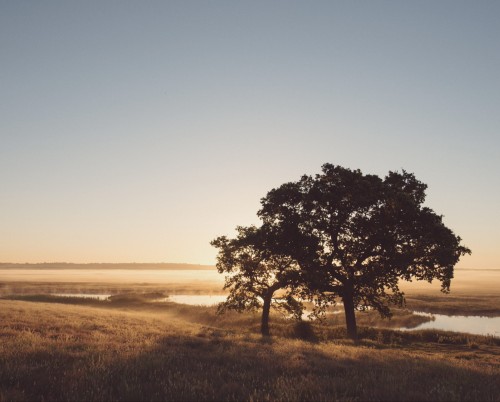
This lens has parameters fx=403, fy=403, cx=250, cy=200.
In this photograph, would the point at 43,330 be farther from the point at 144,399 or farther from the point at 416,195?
the point at 416,195

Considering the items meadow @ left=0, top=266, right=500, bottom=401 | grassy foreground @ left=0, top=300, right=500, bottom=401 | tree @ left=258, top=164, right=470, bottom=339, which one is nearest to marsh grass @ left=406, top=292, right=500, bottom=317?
tree @ left=258, top=164, right=470, bottom=339

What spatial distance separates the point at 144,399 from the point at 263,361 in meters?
5.68

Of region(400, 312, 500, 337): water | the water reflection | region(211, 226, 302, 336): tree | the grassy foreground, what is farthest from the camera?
the water reflection

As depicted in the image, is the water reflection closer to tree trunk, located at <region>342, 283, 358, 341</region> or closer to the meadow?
tree trunk, located at <region>342, 283, 358, 341</region>

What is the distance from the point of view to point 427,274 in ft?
97.2

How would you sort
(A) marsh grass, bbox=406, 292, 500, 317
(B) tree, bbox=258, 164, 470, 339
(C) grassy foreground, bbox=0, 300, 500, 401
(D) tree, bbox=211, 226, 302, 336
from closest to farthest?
(C) grassy foreground, bbox=0, 300, 500, 401 → (B) tree, bbox=258, 164, 470, 339 → (D) tree, bbox=211, 226, 302, 336 → (A) marsh grass, bbox=406, 292, 500, 317

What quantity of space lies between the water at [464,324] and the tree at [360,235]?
644 inches

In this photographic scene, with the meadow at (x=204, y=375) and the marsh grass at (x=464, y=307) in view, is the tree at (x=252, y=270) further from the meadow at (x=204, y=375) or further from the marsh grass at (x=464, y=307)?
the marsh grass at (x=464, y=307)

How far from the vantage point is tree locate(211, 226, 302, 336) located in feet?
112

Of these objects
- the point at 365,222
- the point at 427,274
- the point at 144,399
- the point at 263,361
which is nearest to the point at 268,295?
the point at 365,222

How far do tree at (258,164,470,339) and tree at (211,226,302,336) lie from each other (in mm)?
1691

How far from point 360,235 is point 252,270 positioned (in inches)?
386

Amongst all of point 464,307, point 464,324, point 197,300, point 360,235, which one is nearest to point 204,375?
point 360,235

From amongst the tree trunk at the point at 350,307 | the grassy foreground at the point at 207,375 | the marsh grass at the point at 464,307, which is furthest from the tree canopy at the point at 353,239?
the marsh grass at the point at 464,307
